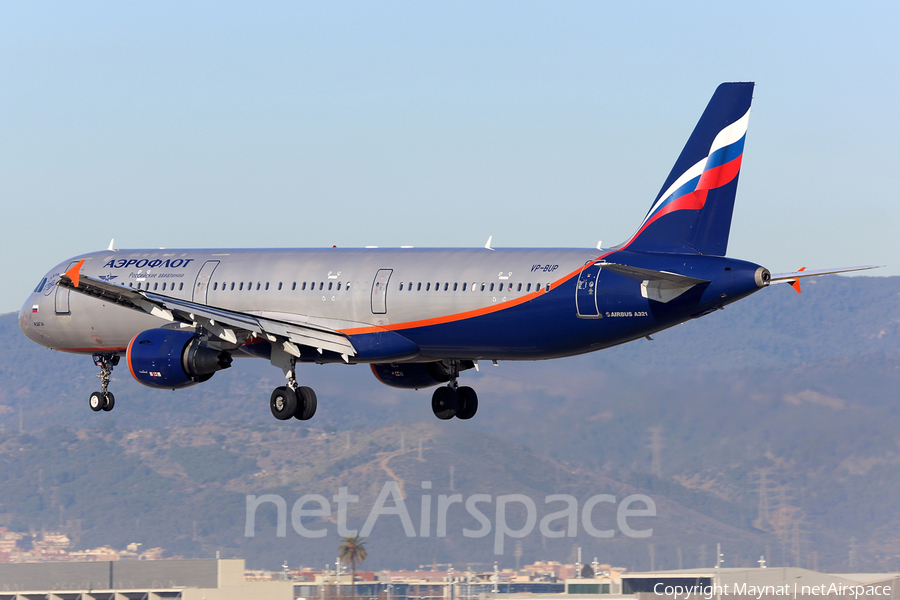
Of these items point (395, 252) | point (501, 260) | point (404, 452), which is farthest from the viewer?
point (404, 452)


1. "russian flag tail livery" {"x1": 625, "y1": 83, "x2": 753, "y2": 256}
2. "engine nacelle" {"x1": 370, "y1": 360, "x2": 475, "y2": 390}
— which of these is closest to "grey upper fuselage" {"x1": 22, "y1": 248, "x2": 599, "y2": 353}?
"russian flag tail livery" {"x1": 625, "y1": 83, "x2": 753, "y2": 256}

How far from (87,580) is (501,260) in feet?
363

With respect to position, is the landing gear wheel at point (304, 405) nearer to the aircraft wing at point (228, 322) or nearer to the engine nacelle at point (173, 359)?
the aircraft wing at point (228, 322)

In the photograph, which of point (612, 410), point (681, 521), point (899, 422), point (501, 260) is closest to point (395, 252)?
point (501, 260)

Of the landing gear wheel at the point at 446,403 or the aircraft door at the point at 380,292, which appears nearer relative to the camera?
the aircraft door at the point at 380,292

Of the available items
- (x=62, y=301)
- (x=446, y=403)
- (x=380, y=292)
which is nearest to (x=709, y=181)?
(x=380, y=292)

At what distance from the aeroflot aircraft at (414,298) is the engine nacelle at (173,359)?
44 millimetres

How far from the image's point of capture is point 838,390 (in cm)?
14938

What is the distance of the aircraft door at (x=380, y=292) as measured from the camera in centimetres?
4247

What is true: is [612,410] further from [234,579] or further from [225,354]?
[225,354]

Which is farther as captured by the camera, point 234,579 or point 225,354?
point 234,579

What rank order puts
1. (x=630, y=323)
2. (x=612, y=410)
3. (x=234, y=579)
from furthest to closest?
(x=234, y=579)
(x=612, y=410)
(x=630, y=323)

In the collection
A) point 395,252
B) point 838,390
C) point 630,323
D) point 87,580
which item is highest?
point 838,390

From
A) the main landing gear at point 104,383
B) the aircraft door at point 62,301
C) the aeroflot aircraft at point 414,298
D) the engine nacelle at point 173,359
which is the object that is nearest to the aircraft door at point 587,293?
the aeroflot aircraft at point 414,298
